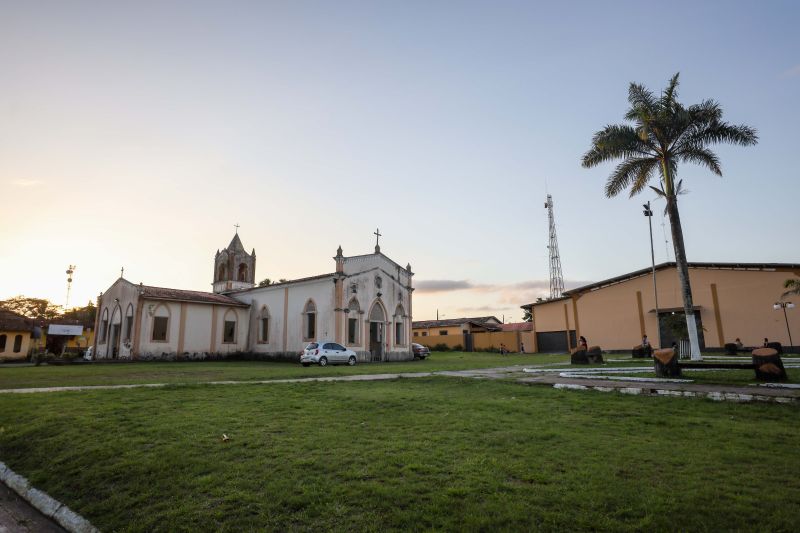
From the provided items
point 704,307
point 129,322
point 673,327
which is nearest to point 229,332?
point 129,322

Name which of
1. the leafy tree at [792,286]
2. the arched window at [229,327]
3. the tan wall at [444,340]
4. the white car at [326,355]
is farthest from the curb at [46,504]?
the tan wall at [444,340]

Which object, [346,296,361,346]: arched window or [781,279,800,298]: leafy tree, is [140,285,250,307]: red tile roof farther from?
[781,279,800,298]: leafy tree

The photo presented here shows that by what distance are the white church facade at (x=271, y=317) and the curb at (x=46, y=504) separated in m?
23.7

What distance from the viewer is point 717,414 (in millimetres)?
8039

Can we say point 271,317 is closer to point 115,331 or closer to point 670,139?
point 115,331

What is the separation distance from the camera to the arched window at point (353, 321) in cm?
3166

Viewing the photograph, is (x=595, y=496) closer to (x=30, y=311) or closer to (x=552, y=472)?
(x=552, y=472)

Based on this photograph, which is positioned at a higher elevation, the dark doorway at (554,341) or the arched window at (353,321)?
the arched window at (353,321)

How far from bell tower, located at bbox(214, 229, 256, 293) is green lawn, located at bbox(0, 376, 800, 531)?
36010mm

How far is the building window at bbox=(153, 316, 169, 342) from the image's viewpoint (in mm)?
31422

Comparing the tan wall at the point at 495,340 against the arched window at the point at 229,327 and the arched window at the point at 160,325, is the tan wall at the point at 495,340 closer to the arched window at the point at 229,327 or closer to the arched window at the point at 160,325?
the arched window at the point at 229,327

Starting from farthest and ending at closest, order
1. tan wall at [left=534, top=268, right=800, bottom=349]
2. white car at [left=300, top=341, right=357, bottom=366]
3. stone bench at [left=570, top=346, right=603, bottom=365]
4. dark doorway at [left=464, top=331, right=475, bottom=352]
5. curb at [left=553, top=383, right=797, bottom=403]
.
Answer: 1. dark doorway at [left=464, top=331, right=475, bottom=352]
2. tan wall at [left=534, top=268, right=800, bottom=349]
3. white car at [left=300, top=341, right=357, bottom=366]
4. stone bench at [left=570, top=346, right=603, bottom=365]
5. curb at [left=553, top=383, right=797, bottom=403]

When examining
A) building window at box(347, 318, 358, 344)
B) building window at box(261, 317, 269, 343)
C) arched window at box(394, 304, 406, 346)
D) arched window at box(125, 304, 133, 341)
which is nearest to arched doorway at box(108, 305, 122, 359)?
arched window at box(125, 304, 133, 341)

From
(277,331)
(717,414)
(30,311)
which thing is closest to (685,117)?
(717,414)
